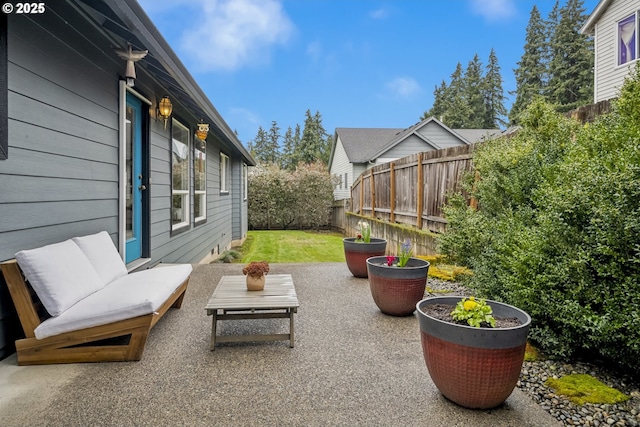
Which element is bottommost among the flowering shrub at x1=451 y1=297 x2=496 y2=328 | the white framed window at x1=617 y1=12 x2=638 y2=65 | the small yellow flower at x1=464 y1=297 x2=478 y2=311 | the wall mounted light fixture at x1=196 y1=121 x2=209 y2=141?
the flowering shrub at x1=451 y1=297 x2=496 y2=328

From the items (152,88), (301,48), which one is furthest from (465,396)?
(301,48)

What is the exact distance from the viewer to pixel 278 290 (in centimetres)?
332

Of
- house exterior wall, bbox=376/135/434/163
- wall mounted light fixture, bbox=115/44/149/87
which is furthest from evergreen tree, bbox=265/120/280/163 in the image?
wall mounted light fixture, bbox=115/44/149/87

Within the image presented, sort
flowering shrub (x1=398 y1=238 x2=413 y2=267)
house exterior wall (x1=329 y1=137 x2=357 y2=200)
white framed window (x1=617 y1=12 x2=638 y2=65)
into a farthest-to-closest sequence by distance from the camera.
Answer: house exterior wall (x1=329 y1=137 x2=357 y2=200) → white framed window (x1=617 y1=12 x2=638 y2=65) → flowering shrub (x1=398 y1=238 x2=413 y2=267)

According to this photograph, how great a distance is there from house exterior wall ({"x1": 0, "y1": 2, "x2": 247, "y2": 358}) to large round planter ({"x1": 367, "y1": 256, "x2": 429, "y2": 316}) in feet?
9.19

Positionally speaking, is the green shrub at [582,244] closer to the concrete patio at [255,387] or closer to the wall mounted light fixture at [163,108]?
the concrete patio at [255,387]

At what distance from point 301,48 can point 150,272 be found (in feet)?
103

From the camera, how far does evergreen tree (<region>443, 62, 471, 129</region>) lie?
34188 millimetres

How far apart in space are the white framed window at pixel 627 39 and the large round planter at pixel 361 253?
8737 millimetres

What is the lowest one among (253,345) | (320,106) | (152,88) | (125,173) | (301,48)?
(253,345)

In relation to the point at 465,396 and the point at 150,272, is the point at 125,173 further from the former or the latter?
the point at 465,396

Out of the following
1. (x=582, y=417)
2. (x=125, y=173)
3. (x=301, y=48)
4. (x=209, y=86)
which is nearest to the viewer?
(x=582, y=417)

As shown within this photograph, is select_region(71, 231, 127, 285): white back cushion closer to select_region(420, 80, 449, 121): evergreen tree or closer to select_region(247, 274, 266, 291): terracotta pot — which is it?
select_region(247, 274, 266, 291): terracotta pot

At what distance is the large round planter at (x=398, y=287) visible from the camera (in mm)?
3596
